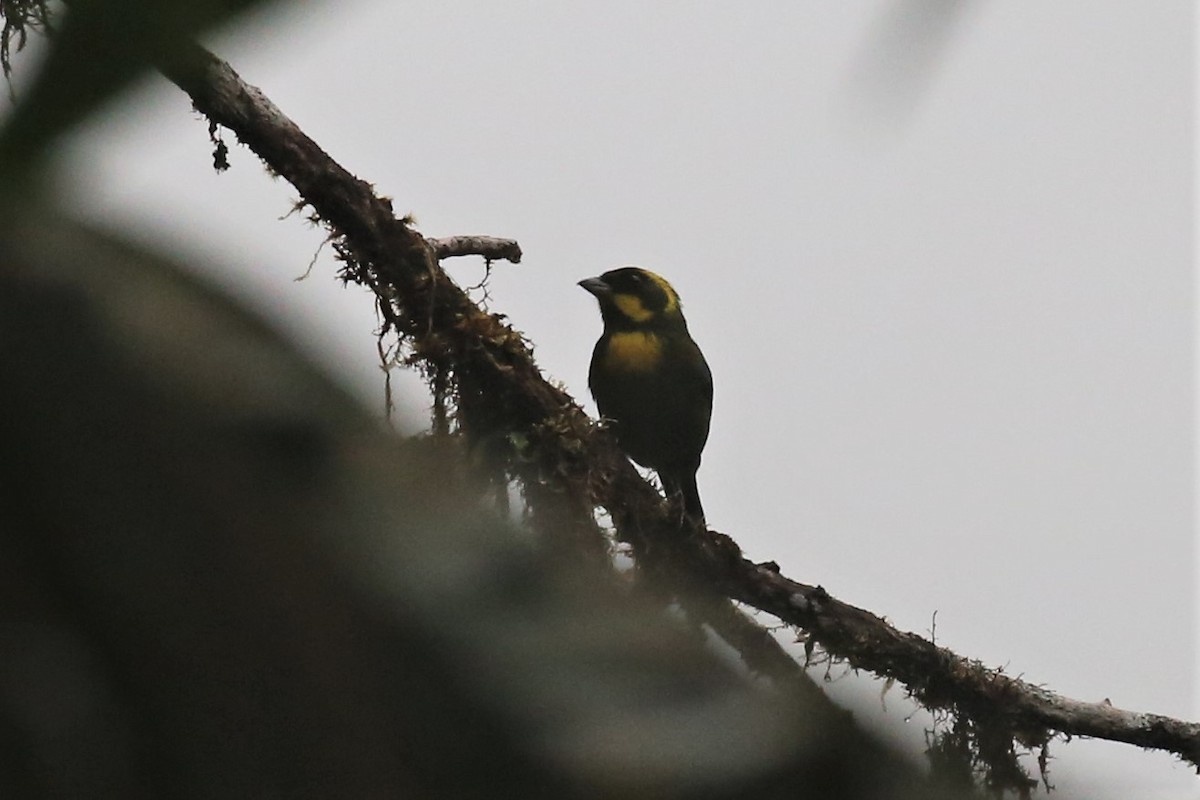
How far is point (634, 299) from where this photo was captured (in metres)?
5.95

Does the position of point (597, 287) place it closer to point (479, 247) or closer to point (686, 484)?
point (686, 484)

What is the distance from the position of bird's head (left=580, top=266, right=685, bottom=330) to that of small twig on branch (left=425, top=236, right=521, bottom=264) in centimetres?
170

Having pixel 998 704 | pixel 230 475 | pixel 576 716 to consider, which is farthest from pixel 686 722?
pixel 998 704

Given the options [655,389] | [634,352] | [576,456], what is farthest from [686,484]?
[576,456]

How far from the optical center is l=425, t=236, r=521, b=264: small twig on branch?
12.6 ft

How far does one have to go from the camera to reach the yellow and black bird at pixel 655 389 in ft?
18.4

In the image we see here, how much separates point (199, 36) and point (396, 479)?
0.13m

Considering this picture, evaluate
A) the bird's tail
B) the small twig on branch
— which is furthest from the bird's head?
the small twig on branch

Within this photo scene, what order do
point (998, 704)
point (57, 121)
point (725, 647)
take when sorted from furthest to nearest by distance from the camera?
point (998, 704) → point (725, 647) → point (57, 121)

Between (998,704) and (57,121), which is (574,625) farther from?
(998,704)

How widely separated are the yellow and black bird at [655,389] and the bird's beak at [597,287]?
3.8 inches

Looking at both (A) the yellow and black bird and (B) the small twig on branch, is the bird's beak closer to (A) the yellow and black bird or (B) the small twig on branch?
(A) the yellow and black bird

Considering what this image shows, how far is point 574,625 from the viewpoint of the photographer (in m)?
0.37

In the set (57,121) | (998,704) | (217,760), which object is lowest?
(217,760)
